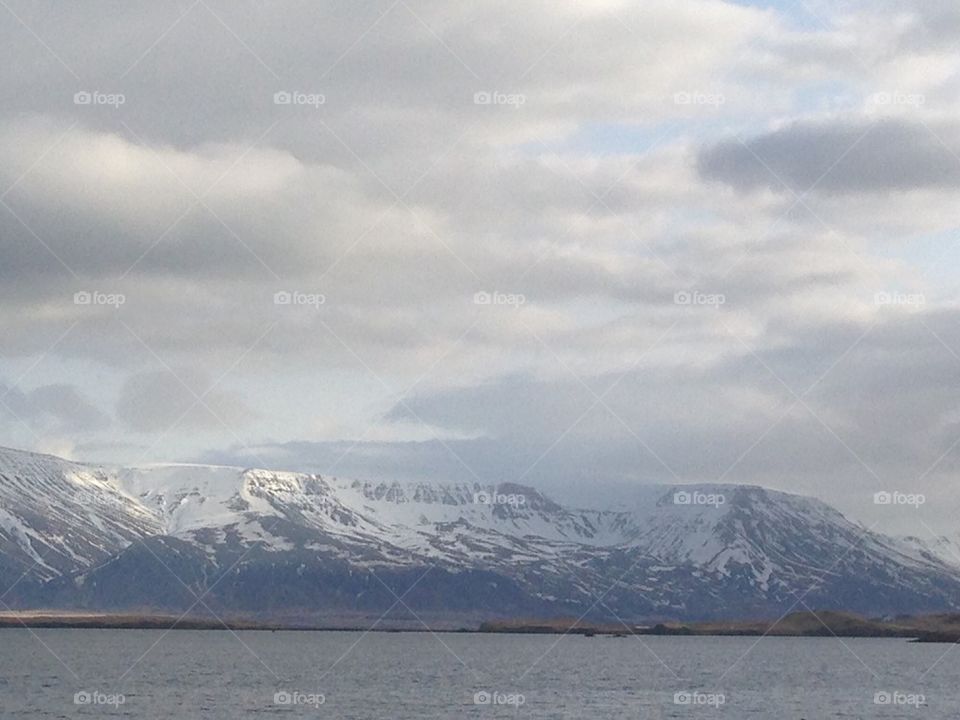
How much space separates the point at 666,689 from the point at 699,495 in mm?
66969

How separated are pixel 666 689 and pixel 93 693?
236 ft

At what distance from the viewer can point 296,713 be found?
5182 inches

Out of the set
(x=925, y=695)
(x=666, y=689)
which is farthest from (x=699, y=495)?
(x=925, y=695)

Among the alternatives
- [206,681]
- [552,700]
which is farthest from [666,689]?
[206,681]

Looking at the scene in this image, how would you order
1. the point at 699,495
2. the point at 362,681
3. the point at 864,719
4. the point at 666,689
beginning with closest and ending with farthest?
Answer: the point at 699,495, the point at 864,719, the point at 666,689, the point at 362,681

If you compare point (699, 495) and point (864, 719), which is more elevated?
point (699, 495)

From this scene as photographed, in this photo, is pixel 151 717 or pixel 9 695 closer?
pixel 151 717

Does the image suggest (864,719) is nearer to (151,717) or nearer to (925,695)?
(925,695)

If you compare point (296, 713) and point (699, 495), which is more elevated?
point (699, 495)

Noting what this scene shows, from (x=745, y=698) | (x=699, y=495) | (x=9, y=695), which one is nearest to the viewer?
(x=699, y=495)

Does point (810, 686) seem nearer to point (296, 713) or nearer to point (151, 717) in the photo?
point (296, 713)

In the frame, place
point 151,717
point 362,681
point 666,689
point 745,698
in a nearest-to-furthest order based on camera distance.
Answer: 1. point 151,717
2. point 745,698
3. point 666,689
4. point 362,681

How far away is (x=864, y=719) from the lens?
139750 millimetres

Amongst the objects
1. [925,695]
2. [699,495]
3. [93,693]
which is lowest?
[925,695]
